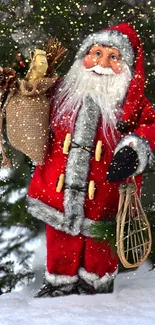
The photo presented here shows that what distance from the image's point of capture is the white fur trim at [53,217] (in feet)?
5.89

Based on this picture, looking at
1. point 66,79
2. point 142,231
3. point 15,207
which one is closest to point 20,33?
point 66,79

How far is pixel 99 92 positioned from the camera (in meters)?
1.80

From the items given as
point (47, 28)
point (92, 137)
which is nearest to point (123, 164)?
point (92, 137)

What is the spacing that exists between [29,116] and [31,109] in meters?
0.03

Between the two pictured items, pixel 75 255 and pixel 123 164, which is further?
pixel 75 255

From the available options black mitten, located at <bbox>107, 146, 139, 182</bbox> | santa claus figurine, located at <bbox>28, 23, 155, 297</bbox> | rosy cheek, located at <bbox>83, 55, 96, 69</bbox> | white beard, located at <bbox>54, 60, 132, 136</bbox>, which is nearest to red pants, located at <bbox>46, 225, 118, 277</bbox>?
santa claus figurine, located at <bbox>28, 23, 155, 297</bbox>

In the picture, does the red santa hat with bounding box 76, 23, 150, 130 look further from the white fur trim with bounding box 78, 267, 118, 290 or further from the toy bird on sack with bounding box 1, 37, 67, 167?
the white fur trim with bounding box 78, 267, 118, 290

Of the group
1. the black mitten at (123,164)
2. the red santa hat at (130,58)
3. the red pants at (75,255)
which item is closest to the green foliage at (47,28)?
the red santa hat at (130,58)

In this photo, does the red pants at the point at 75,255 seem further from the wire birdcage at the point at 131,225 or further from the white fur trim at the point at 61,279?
the wire birdcage at the point at 131,225

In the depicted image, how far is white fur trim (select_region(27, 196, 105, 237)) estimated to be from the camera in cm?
179

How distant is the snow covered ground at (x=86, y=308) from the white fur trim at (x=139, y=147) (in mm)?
418

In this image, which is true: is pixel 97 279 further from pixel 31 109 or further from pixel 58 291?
pixel 31 109

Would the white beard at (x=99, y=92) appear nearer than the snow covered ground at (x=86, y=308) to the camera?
No

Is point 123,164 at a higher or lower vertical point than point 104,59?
lower
